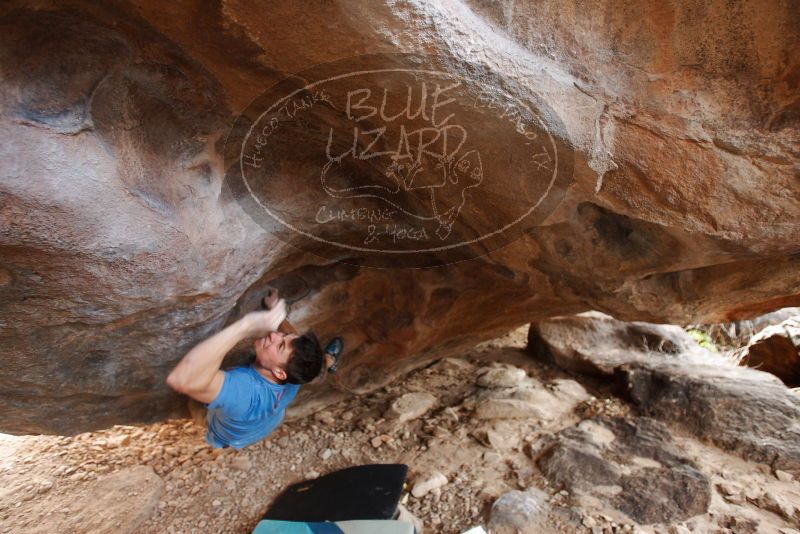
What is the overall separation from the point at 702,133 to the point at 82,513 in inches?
103

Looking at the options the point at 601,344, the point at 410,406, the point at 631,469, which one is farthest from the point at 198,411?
the point at 601,344

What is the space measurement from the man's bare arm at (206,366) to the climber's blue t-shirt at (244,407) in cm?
6

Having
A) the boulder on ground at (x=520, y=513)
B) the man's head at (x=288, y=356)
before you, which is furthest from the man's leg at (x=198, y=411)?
the boulder on ground at (x=520, y=513)

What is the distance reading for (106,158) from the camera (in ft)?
3.85

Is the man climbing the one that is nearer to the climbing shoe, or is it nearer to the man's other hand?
the man's other hand

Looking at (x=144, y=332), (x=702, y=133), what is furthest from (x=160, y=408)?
(x=702, y=133)

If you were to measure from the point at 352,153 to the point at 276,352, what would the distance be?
0.85 metres

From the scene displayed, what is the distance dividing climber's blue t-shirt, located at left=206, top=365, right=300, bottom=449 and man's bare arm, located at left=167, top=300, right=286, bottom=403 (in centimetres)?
6

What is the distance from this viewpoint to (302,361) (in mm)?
1927

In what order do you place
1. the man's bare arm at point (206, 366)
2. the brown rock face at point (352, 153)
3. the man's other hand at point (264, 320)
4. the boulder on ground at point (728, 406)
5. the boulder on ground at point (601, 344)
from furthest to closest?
1. the boulder on ground at point (601, 344)
2. the boulder on ground at point (728, 406)
3. the man's other hand at point (264, 320)
4. the man's bare arm at point (206, 366)
5. the brown rock face at point (352, 153)

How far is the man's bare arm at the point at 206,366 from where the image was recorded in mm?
1572

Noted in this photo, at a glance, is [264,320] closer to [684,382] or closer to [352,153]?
[352,153]

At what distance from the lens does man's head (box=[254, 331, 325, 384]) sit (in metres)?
1.93

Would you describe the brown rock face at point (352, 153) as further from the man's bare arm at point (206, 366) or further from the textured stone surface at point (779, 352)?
the textured stone surface at point (779, 352)
